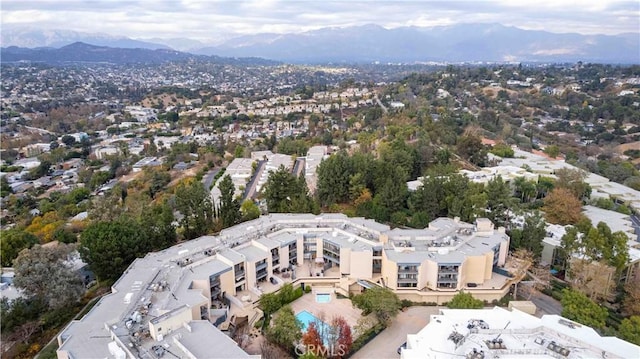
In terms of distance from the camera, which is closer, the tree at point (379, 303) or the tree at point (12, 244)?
the tree at point (379, 303)

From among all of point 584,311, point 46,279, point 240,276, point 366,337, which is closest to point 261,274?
point 240,276

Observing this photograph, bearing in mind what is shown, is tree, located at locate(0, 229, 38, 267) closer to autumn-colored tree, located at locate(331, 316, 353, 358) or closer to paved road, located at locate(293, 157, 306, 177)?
autumn-colored tree, located at locate(331, 316, 353, 358)

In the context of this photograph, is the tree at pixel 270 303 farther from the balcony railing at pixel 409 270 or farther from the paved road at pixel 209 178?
the paved road at pixel 209 178

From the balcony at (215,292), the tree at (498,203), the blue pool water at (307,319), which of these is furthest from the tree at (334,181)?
the balcony at (215,292)

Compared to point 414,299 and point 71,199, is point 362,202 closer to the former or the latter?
point 414,299

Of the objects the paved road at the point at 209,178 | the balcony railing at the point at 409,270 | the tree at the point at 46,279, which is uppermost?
the tree at the point at 46,279

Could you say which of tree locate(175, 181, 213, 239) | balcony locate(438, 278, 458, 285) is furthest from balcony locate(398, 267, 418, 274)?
tree locate(175, 181, 213, 239)
